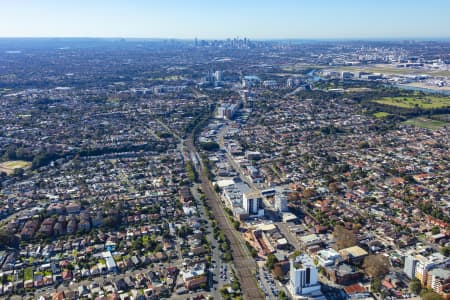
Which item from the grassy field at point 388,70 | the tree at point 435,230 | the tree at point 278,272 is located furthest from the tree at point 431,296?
the grassy field at point 388,70

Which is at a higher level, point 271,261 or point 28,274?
point 271,261

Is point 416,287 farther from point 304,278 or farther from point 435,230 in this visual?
point 435,230

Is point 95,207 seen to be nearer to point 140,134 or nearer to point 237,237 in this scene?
point 237,237

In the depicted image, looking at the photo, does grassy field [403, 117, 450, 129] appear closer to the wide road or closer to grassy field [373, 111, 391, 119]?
grassy field [373, 111, 391, 119]

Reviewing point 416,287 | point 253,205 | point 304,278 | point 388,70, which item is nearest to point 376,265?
point 416,287

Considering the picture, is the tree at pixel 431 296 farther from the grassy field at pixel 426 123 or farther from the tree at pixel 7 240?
the grassy field at pixel 426 123

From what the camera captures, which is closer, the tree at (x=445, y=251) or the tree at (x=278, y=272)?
the tree at (x=278, y=272)
